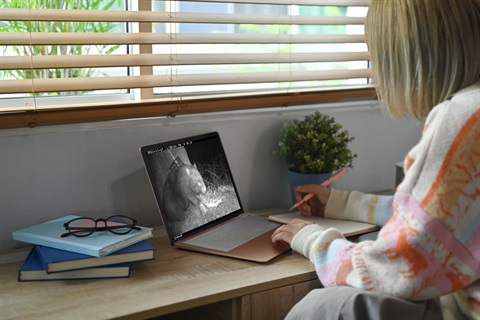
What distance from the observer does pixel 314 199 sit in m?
1.91

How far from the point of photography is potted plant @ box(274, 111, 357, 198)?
1978mm

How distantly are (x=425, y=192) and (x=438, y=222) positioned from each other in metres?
0.06

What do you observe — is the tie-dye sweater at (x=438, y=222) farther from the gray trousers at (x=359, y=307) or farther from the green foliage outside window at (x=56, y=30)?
the green foliage outside window at (x=56, y=30)

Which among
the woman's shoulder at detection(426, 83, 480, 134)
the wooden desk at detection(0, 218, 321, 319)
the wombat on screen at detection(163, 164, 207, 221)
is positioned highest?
the woman's shoulder at detection(426, 83, 480, 134)

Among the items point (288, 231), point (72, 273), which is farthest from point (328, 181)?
point (72, 273)

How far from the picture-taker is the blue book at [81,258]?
57.4 inches

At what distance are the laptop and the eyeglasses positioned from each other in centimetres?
11

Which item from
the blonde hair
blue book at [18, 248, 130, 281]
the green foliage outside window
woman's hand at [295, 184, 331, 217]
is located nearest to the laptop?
woman's hand at [295, 184, 331, 217]

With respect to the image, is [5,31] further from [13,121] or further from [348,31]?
[348,31]

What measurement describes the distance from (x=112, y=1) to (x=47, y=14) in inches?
9.0

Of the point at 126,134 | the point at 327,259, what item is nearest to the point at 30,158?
the point at 126,134

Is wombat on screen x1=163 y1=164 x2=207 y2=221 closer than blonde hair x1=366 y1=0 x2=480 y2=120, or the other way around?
blonde hair x1=366 y1=0 x2=480 y2=120

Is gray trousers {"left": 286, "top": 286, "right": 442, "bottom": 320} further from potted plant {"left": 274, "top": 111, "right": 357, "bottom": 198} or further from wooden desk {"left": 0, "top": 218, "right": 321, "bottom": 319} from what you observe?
potted plant {"left": 274, "top": 111, "right": 357, "bottom": 198}

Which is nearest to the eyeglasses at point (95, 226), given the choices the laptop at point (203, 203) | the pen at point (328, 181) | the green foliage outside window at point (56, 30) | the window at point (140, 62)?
the laptop at point (203, 203)
